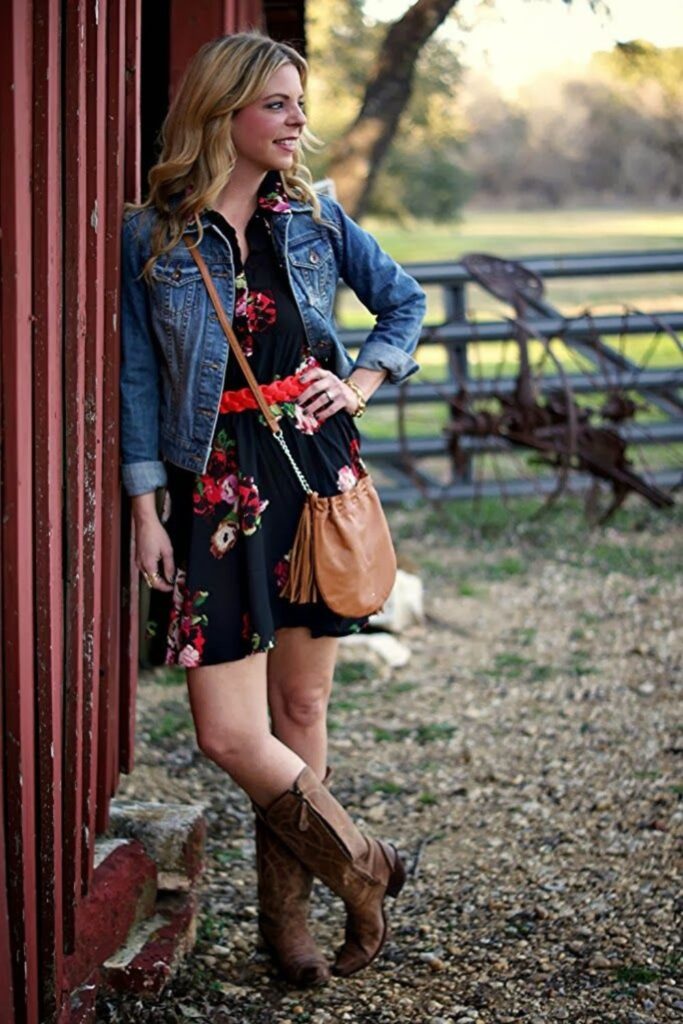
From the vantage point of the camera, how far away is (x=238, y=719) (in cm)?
287

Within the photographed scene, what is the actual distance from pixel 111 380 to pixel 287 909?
3.79 feet

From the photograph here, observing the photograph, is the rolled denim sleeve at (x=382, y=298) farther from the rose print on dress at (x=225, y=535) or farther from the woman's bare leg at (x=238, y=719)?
the woman's bare leg at (x=238, y=719)

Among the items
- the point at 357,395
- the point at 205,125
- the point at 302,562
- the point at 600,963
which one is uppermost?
the point at 205,125

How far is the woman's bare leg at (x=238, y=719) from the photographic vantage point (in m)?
2.86

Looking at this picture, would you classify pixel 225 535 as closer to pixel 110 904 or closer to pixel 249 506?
pixel 249 506

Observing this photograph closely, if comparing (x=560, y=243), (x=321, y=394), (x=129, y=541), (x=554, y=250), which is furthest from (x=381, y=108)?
(x=560, y=243)

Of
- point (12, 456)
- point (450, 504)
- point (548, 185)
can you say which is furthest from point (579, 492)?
point (548, 185)

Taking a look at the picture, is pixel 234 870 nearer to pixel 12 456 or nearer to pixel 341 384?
pixel 341 384

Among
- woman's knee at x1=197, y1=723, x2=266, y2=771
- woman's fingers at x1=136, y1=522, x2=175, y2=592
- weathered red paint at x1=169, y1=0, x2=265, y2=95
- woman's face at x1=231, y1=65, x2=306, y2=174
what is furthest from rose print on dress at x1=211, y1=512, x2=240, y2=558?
weathered red paint at x1=169, y1=0, x2=265, y2=95

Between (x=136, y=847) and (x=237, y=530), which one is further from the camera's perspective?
(x=136, y=847)

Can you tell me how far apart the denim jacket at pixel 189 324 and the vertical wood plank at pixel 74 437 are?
24 cm

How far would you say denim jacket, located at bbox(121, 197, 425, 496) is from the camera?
110 inches

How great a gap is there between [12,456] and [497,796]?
7.92ft

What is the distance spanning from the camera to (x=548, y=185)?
32438 millimetres
